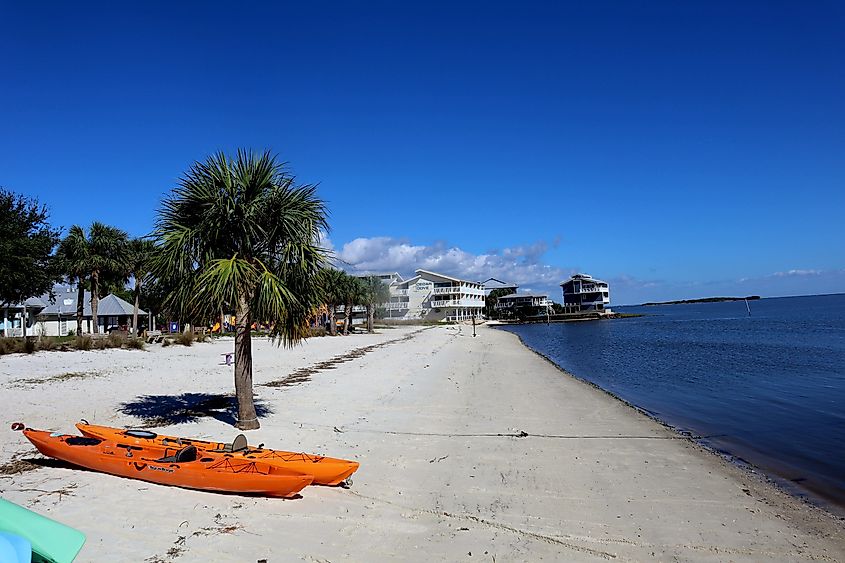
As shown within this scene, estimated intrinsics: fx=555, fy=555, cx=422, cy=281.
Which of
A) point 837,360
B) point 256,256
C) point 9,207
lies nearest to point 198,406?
point 256,256

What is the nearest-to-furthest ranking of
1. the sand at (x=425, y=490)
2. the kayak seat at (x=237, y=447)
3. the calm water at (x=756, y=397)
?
1. the sand at (x=425, y=490)
2. the kayak seat at (x=237, y=447)
3. the calm water at (x=756, y=397)

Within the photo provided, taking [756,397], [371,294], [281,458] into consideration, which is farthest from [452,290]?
[281,458]

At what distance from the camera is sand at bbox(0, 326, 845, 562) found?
621 cm

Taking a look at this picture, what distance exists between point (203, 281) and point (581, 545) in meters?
7.35

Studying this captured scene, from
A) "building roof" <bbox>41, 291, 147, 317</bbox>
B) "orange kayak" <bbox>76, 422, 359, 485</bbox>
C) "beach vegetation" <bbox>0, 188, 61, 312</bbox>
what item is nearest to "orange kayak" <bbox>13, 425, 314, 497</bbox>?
"orange kayak" <bbox>76, 422, 359, 485</bbox>

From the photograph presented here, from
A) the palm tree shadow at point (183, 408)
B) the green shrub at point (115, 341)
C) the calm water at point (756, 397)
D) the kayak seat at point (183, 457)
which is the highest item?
the green shrub at point (115, 341)

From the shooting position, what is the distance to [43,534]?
2.72 m

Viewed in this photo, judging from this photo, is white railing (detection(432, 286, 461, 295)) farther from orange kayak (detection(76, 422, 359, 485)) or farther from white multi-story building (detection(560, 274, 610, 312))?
orange kayak (detection(76, 422, 359, 485))

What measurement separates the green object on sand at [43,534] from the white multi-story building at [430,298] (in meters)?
116

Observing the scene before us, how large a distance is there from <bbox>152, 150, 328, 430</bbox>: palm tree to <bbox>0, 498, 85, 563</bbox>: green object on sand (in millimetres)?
7386

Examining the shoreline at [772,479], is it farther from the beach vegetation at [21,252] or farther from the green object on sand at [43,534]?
the beach vegetation at [21,252]

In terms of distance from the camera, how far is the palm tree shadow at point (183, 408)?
1220 cm

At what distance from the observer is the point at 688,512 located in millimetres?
7863

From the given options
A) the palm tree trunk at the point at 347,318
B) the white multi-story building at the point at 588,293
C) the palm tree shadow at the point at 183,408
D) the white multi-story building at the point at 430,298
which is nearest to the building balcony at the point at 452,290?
the white multi-story building at the point at 430,298
